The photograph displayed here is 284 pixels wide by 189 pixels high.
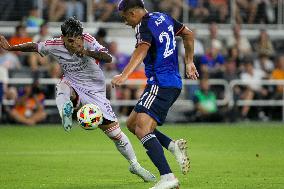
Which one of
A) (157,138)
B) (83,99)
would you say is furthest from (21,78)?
(157,138)

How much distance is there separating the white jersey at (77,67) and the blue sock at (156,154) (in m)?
2.45

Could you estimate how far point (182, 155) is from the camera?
11219mm

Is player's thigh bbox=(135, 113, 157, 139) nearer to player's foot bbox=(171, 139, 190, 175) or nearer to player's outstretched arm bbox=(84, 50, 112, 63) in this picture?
player's foot bbox=(171, 139, 190, 175)

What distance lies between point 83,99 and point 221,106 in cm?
1299

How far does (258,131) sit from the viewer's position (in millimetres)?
22031

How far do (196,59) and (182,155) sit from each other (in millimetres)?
15068

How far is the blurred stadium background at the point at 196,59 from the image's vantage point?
23906 mm

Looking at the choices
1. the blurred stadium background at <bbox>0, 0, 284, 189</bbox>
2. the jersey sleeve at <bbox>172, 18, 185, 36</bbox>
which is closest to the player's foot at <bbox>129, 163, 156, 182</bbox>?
the jersey sleeve at <bbox>172, 18, 185, 36</bbox>

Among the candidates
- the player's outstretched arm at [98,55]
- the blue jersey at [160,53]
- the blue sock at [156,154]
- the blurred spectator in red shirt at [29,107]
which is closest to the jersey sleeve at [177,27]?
the blue jersey at [160,53]

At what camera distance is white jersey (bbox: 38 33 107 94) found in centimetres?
1270

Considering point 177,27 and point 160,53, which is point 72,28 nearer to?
point 177,27

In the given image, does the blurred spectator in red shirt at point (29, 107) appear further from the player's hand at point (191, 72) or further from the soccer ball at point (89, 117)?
the player's hand at point (191, 72)

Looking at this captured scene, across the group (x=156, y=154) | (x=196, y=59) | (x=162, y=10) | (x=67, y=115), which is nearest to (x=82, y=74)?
(x=67, y=115)

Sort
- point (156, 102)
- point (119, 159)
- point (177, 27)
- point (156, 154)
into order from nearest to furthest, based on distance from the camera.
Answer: point (156, 154) → point (156, 102) → point (177, 27) → point (119, 159)
